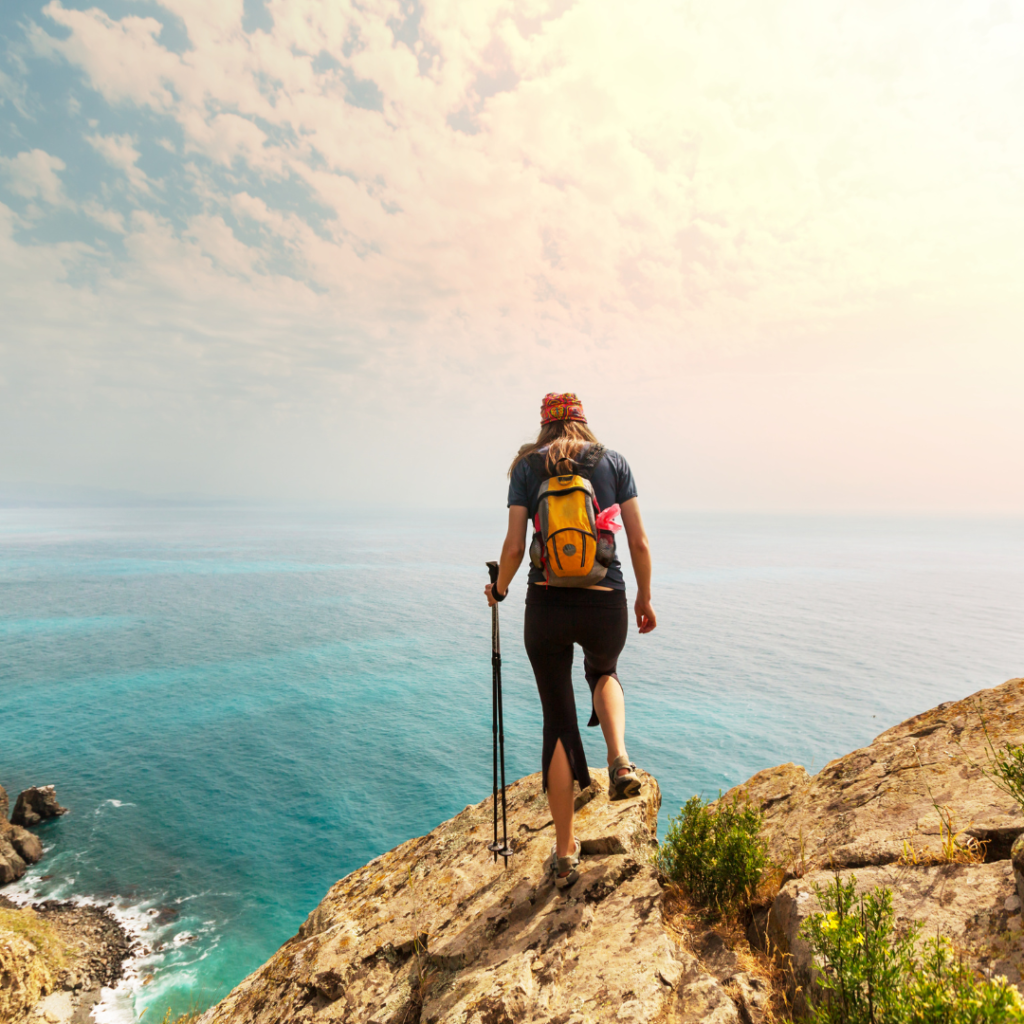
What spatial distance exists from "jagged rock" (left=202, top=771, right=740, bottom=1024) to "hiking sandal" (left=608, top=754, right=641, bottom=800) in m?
0.26

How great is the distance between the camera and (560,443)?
15.6 feet

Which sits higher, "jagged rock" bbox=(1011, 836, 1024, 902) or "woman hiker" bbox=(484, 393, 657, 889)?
"woman hiker" bbox=(484, 393, 657, 889)

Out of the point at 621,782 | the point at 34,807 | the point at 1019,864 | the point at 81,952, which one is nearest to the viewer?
the point at 1019,864

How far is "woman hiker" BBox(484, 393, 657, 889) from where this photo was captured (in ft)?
14.8

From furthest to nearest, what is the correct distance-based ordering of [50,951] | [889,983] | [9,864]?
1. [9,864]
2. [50,951]
3. [889,983]

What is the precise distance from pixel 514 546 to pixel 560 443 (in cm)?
96

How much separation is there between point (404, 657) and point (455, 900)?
87.6 m

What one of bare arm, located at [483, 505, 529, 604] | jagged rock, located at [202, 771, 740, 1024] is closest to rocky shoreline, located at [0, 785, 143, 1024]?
jagged rock, located at [202, 771, 740, 1024]

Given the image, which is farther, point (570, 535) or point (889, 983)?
point (570, 535)

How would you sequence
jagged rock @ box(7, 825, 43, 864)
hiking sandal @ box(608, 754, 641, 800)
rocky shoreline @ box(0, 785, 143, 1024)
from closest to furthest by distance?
1. hiking sandal @ box(608, 754, 641, 800)
2. rocky shoreline @ box(0, 785, 143, 1024)
3. jagged rock @ box(7, 825, 43, 864)

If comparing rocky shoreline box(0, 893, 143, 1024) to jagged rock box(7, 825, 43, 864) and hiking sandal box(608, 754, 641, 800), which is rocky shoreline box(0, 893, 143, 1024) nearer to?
jagged rock box(7, 825, 43, 864)

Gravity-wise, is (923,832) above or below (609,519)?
below

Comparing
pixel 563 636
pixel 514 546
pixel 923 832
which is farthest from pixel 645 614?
pixel 923 832

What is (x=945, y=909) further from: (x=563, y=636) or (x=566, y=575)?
(x=566, y=575)
